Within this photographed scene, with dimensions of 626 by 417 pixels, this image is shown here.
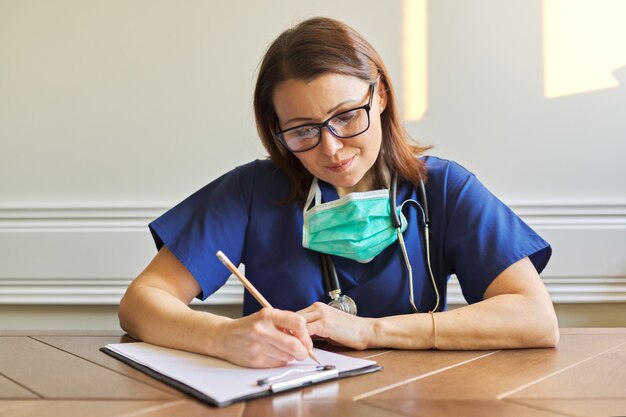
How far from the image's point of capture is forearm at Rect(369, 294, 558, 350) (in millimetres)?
1364

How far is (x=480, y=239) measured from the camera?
162 centimetres

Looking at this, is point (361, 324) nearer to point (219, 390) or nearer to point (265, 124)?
point (219, 390)

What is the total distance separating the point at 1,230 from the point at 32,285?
0.23m

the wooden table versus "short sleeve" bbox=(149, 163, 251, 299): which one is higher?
"short sleeve" bbox=(149, 163, 251, 299)

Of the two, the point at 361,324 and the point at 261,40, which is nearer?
the point at 361,324

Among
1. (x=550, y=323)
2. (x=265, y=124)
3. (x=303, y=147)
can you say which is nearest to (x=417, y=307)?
(x=550, y=323)

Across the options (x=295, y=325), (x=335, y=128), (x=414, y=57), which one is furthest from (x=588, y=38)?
(x=295, y=325)

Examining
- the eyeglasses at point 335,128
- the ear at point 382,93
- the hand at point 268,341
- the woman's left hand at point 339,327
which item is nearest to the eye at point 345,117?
the eyeglasses at point 335,128

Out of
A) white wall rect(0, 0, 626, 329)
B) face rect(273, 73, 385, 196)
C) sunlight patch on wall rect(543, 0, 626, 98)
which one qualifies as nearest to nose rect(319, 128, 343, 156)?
face rect(273, 73, 385, 196)

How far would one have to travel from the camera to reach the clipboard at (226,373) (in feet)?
3.30

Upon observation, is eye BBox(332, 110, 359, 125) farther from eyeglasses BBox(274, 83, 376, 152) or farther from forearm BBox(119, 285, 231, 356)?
forearm BBox(119, 285, 231, 356)

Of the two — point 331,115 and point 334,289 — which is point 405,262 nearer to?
point 334,289

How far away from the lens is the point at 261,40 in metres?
2.55

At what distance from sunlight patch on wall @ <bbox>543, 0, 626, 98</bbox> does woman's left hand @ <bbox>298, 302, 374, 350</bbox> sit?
4.92 feet
